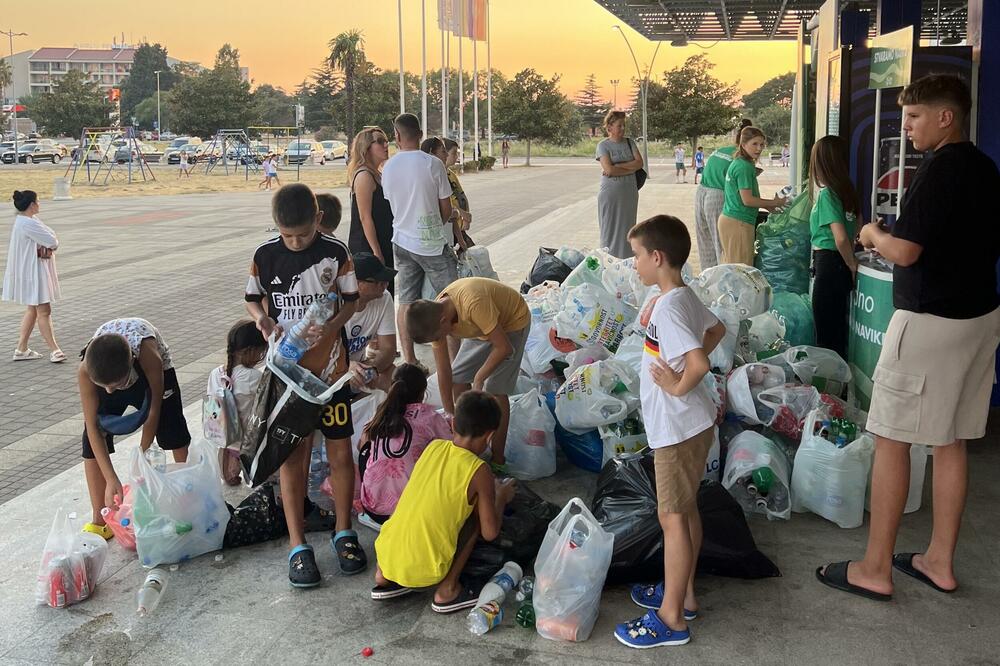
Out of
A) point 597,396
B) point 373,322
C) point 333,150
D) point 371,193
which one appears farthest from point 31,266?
point 333,150

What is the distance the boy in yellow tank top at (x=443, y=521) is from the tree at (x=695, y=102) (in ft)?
139

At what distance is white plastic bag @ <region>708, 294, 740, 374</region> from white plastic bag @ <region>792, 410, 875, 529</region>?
0.89 meters

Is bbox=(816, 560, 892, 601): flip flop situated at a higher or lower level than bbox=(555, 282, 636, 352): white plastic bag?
lower

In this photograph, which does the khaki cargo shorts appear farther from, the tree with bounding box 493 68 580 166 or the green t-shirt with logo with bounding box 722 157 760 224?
the tree with bounding box 493 68 580 166

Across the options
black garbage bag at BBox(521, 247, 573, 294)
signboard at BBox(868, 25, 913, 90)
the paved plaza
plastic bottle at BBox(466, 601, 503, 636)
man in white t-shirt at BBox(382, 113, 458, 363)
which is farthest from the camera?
black garbage bag at BBox(521, 247, 573, 294)

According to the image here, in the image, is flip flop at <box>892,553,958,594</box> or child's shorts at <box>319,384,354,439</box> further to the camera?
child's shorts at <box>319,384,354,439</box>

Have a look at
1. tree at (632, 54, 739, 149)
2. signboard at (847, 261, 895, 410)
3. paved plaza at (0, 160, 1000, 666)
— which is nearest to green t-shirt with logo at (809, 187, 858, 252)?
signboard at (847, 261, 895, 410)

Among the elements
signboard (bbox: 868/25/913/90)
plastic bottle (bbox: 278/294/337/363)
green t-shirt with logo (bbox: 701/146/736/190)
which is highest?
signboard (bbox: 868/25/913/90)

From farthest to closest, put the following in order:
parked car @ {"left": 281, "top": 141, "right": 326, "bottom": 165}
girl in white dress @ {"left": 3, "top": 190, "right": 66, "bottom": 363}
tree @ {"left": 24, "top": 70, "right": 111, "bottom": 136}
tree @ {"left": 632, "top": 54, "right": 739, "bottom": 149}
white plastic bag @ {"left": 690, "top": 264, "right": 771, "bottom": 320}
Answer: tree @ {"left": 24, "top": 70, "right": 111, "bottom": 136}
parked car @ {"left": 281, "top": 141, "right": 326, "bottom": 165}
tree @ {"left": 632, "top": 54, "right": 739, "bottom": 149}
girl in white dress @ {"left": 3, "top": 190, "right": 66, "bottom": 363}
white plastic bag @ {"left": 690, "top": 264, "right": 771, "bottom": 320}

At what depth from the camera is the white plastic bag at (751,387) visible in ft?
15.1

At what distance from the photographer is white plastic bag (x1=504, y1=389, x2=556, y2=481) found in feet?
15.8

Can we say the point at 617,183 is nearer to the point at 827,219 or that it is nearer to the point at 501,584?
the point at 827,219

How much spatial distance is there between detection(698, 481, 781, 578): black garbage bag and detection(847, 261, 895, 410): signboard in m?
1.84

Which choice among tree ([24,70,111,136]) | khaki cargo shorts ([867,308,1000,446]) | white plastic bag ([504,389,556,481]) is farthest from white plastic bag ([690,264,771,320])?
tree ([24,70,111,136])
